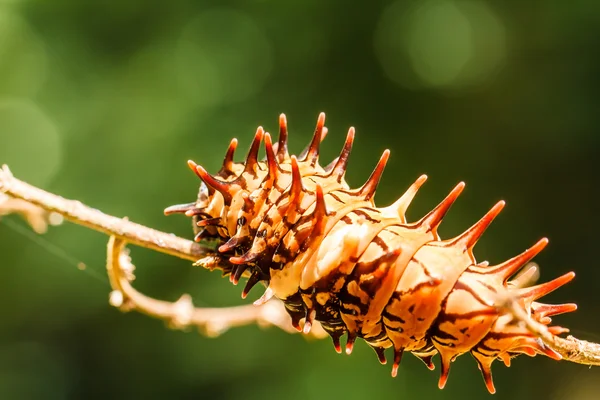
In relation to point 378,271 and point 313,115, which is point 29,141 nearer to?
point 313,115

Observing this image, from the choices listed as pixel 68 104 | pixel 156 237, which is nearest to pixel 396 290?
pixel 156 237

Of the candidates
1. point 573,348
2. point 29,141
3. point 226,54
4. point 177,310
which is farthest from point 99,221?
point 29,141

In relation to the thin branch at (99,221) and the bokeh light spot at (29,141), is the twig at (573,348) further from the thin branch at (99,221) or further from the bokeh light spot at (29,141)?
the bokeh light spot at (29,141)

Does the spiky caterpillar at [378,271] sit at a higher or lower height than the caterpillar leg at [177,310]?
lower

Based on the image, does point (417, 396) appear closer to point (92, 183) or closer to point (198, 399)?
point (198, 399)

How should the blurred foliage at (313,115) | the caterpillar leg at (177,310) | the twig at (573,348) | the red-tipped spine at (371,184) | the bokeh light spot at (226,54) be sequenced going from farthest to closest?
the bokeh light spot at (226,54)
the blurred foliage at (313,115)
the caterpillar leg at (177,310)
the red-tipped spine at (371,184)
the twig at (573,348)

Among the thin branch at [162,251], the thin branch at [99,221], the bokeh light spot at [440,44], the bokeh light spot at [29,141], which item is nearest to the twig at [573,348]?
the thin branch at [162,251]

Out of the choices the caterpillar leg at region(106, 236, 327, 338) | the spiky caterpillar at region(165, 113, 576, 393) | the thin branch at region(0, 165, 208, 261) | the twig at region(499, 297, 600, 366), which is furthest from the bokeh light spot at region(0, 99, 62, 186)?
the twig at region(499, 297, 600, 366)

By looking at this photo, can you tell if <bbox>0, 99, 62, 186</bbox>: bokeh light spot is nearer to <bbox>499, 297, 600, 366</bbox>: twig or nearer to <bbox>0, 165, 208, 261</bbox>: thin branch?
<bbox>0, 165, 208, 261</bbox>: thin branch
